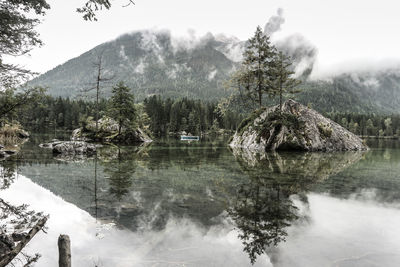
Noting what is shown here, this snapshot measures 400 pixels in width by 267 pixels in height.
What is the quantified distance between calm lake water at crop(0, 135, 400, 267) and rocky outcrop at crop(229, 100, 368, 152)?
19577 mm

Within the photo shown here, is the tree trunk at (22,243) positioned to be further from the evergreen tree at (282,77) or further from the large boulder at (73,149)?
the evergreen tree at (282,77)

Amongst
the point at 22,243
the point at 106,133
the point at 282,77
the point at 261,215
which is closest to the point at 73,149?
the point at 22,243

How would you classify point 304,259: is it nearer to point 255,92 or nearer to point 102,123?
point 255,92

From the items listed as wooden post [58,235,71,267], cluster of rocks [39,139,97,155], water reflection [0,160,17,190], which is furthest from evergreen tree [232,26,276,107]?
wooden post [58,235,71,267]

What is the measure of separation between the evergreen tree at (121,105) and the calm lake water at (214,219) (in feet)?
118

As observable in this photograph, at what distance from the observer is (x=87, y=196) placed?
9.18m

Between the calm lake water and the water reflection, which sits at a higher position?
the calm lake water

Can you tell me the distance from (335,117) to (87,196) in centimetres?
19737

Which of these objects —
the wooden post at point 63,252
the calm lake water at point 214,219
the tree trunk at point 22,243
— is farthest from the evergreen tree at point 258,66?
the wooden post at point 63,252

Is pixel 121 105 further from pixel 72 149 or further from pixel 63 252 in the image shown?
pixel 63 252

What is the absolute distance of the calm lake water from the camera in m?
4.95

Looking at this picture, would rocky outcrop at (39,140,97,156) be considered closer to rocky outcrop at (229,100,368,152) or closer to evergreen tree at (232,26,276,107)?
rocky outcrop at (229,100,368,152)

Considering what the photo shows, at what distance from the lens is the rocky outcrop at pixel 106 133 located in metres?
49.2

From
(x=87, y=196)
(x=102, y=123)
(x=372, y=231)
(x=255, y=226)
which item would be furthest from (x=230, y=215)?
(x=102, y=123)
